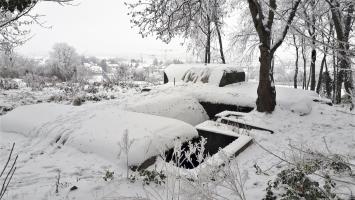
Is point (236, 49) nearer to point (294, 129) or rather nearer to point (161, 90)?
point (161, 90)

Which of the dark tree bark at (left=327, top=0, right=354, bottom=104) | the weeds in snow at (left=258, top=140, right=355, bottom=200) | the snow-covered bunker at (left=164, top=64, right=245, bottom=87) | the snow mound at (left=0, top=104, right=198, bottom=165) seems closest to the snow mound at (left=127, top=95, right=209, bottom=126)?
the snow mound at (left=0, top=104, right=198, bottom=165)

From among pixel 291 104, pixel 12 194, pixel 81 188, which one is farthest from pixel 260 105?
pixel 12 194

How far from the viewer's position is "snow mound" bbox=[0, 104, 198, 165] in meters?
4.31

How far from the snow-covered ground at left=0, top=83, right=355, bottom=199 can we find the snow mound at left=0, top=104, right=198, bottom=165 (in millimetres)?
15

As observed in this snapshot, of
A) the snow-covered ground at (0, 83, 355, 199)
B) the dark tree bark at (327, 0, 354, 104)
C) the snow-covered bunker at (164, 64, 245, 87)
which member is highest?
the dark tree bark at (327, 0, 354, 104)

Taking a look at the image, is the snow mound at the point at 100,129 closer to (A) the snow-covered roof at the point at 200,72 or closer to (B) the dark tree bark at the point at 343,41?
(B) the dark tree bark at the point at 343,41

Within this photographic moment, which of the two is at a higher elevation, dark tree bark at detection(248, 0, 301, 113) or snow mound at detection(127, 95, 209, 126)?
dark tree bark at detection(248, 0, 301, 113)

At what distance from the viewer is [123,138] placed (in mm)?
3537

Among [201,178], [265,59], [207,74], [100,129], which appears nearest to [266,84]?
[265,59]

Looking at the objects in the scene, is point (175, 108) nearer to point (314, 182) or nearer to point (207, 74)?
point (207, 74)

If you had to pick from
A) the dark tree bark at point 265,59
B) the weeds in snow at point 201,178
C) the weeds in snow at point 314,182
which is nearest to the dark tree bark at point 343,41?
the weeds in snow at point 314,182

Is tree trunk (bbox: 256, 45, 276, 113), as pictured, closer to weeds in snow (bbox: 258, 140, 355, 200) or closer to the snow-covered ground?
the snow-covered ground

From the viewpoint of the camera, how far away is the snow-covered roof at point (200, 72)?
31.8 feet

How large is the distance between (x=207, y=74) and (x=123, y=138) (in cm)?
678
